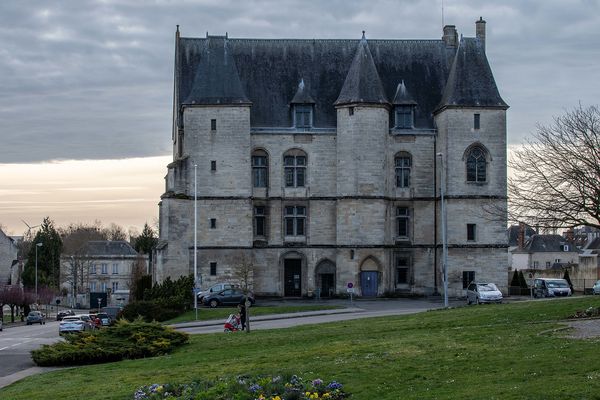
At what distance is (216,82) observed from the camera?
64.2 meters

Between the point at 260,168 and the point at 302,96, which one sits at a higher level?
the point at 302,96

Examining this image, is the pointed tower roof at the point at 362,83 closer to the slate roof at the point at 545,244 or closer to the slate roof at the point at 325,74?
the slate roof at the point at 325,74

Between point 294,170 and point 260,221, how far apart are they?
3.99 metres

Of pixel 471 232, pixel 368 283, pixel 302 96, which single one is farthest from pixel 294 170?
pixel 471 232

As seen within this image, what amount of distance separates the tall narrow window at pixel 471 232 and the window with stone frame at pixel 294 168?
36.0 feet

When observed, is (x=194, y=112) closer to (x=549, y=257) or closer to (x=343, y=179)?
(x=343, y=179)

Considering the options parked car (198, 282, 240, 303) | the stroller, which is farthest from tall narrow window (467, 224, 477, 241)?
the stroller

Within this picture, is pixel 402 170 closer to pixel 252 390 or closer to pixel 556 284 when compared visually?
pixel 556 284

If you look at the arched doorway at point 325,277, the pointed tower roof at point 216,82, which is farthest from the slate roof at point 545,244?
the pointed tower roof at point 216,82

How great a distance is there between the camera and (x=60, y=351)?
34.6 meters

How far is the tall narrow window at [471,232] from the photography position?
2537 inches

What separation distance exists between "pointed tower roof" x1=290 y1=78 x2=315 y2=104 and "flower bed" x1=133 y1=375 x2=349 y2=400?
43305 mm

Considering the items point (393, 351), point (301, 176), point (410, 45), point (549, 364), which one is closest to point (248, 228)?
point (301, 176)

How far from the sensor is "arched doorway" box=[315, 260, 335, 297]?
65.4m
